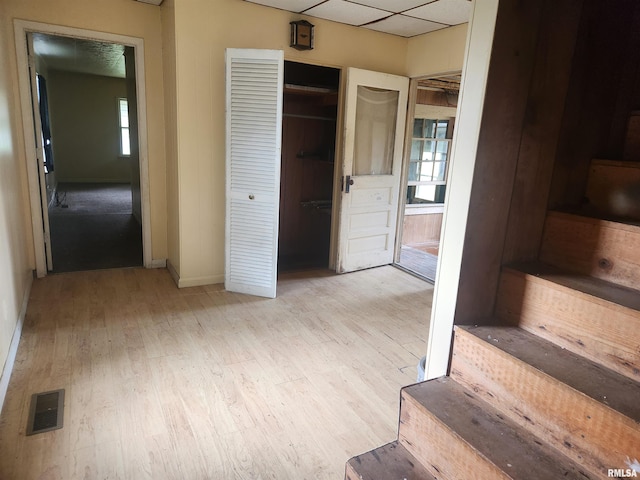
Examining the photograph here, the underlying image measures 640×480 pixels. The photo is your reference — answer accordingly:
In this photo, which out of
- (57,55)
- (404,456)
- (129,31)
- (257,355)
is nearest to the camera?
(404,456)

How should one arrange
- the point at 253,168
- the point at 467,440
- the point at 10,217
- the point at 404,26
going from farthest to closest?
1. the point at 404,26
2. the point at 253,168
3. the point at 10,217
4. the point at 467,440

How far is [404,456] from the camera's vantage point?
1367mm

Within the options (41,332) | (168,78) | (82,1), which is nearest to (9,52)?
(82,1)

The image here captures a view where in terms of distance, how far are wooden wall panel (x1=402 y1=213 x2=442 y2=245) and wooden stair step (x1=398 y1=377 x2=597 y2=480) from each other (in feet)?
15.8

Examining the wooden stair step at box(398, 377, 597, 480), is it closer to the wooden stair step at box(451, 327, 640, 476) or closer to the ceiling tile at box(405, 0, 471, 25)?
the wooden stair step at box(451, 327, 640, 476)

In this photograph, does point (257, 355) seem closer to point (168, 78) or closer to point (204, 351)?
point (204, 351)

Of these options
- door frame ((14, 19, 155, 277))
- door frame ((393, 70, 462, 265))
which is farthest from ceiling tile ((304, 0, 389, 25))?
door frame ((14, 19, 155, 277))

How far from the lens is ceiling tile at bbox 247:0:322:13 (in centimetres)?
346

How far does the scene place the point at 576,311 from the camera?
130 cm

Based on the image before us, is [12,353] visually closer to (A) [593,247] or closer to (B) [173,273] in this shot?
(B) [173,273]

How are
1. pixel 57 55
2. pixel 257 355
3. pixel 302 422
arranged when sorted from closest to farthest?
pixel 302 422, pixel 257 355, pixel 57 55

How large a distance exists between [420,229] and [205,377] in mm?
4534

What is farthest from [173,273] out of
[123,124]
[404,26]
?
[123,124]

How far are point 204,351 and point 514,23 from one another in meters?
2.45
